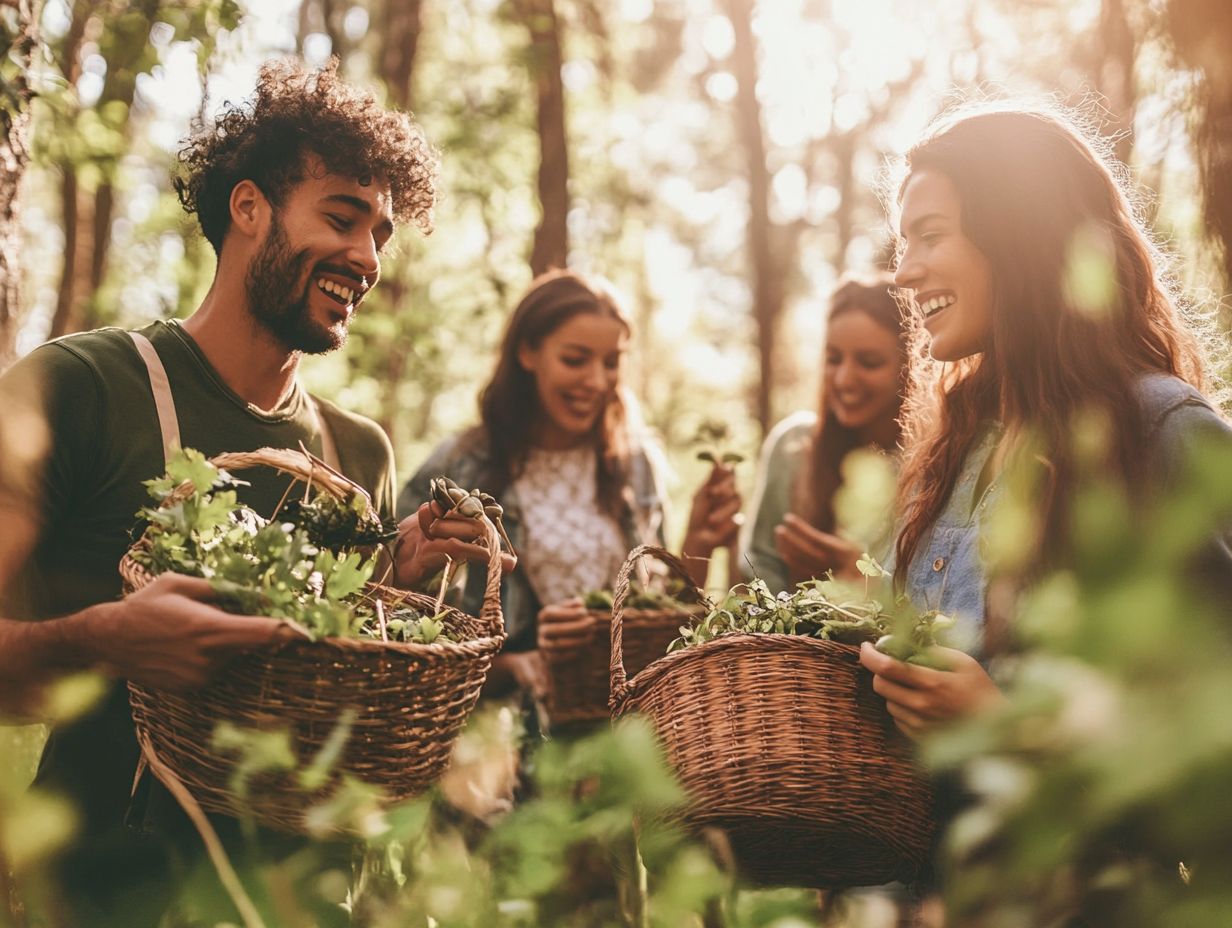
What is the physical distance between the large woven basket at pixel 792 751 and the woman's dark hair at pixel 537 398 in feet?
8.00

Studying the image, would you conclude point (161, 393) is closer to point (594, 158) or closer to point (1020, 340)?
point (1020, 340)

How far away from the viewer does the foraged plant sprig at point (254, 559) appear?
1.55 meters

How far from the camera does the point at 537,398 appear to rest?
14.8ft

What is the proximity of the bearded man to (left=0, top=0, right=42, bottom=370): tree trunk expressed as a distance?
442 mm

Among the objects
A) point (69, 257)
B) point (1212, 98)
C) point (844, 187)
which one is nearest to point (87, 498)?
point (1212, 98)

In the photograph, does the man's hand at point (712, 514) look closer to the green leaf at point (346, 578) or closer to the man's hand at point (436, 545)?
the man's hand at point (436, 545)

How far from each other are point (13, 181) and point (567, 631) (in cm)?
210

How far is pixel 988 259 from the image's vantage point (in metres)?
2.31

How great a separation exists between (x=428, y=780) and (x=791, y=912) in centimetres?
103

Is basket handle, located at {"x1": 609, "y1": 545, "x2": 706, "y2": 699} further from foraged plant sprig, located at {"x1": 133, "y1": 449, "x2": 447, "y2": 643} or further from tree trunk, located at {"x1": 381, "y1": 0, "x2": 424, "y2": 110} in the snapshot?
tree trunk, located at {"x1": 381, "y1": 0, "x2": 424, "y2": 110}

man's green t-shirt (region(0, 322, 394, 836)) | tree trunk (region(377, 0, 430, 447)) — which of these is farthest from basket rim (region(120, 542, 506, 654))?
tree trunk (region(377, 0, 430, 447))

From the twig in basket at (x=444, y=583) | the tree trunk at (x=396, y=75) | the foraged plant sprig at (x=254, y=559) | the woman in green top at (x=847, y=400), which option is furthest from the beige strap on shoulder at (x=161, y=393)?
the tree trunk at (x=396, y=75)

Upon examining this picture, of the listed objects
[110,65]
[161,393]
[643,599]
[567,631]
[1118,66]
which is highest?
[1118,66]

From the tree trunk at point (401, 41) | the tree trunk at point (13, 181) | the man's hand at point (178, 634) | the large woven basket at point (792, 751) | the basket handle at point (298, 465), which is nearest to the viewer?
the man's hand at point (178, 634)
